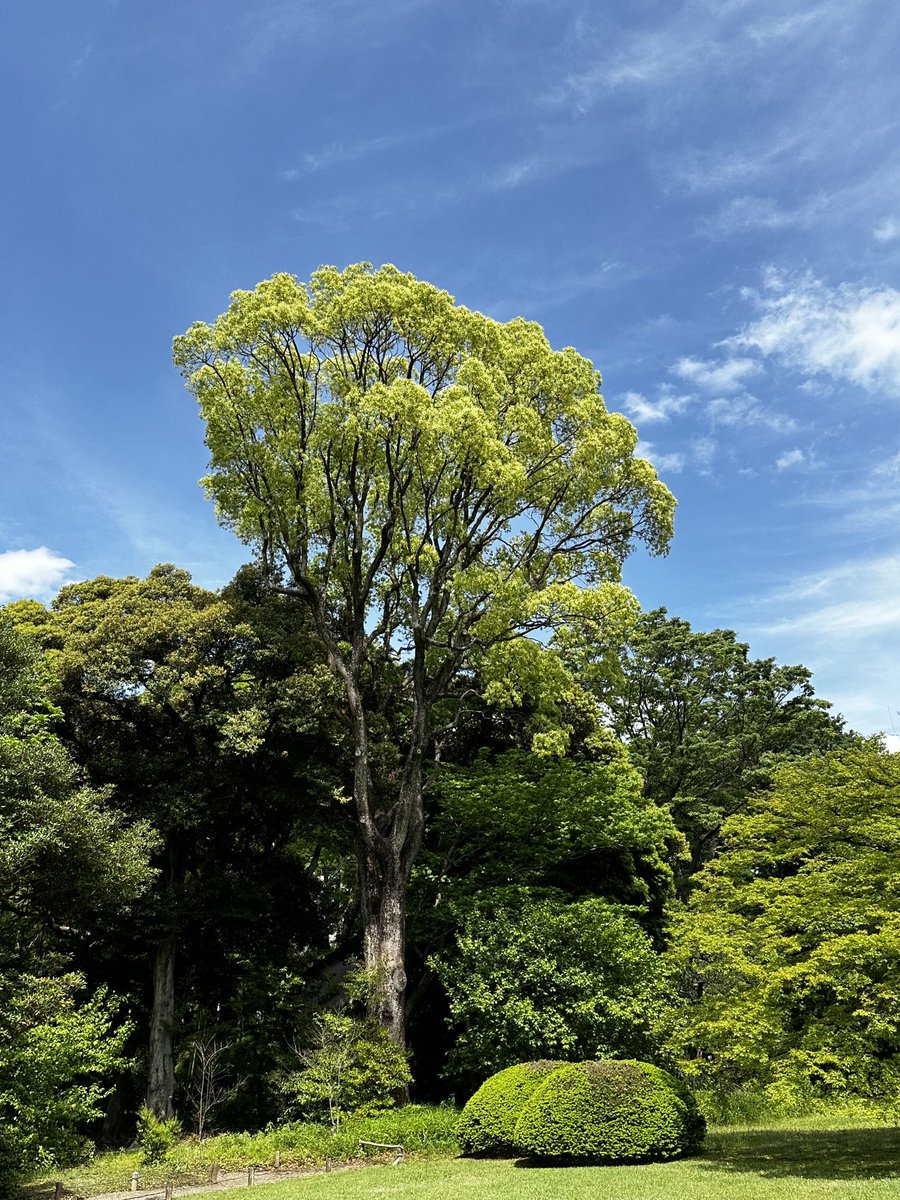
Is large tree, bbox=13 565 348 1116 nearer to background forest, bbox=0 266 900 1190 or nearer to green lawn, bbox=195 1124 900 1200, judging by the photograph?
background forest, bbox=0 266 900 1190

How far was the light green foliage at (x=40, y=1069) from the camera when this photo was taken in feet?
34.3

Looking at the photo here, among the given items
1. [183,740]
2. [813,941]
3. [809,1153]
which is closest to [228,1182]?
[809,1153]

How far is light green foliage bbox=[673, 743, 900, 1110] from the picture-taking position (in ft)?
30.4

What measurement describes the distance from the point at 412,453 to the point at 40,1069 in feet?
38.3

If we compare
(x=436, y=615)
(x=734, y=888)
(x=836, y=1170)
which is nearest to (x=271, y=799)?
(x=436, y=615)

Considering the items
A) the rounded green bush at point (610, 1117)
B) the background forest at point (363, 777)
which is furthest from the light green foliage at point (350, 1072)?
the rounded green bush at point (610, 1117)

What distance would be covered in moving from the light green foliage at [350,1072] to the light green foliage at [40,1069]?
11.9 feet

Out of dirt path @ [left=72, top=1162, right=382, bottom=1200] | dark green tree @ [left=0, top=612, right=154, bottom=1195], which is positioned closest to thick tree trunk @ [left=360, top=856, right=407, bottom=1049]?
dirt path @ [left=72, top=1162, right=382, bottom=1200]

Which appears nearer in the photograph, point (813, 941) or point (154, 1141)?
point (813, 941)

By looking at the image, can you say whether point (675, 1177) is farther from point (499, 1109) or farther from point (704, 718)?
point (704, 718)

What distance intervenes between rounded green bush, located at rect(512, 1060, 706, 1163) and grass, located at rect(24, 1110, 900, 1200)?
316 mm

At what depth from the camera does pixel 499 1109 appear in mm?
12484

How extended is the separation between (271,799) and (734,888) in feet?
34.2

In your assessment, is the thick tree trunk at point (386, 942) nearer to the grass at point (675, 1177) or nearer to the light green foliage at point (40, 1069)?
the grass at point (675, 1177)
